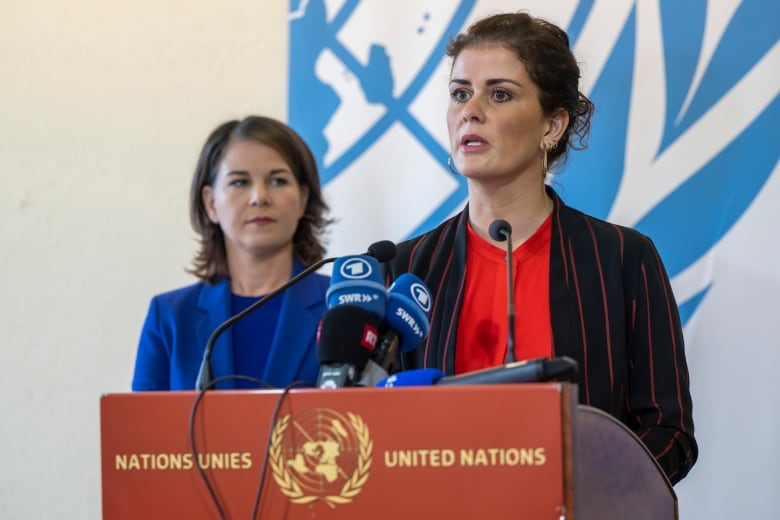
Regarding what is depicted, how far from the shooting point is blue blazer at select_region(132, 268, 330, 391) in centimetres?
215

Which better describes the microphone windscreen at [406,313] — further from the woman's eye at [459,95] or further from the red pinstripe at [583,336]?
the woman's eye at [459,95]

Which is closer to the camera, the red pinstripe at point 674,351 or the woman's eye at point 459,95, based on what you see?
the red pinstripe at point 674,351

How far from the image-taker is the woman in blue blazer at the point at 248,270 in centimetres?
217

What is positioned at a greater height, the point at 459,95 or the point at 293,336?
A: the point at 459,95

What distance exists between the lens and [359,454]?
0.98 m

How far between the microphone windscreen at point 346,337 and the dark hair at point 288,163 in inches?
48.3

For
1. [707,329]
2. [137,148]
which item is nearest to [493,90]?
[707,329]

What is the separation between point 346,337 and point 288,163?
4.21 feet

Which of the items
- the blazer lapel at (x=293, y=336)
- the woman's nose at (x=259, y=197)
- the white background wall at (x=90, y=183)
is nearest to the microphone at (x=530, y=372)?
the blazer lapel at (x=293, y=336)

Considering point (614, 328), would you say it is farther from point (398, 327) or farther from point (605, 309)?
point (398, 327)

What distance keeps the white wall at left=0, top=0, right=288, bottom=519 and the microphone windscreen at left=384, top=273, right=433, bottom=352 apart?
58.9 inches

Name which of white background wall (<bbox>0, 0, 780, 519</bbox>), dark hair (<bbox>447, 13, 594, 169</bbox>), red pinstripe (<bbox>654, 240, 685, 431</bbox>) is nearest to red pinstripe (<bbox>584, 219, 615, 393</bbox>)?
red pinstripe (<bbox>654, 240, 685, 431</bbox>)

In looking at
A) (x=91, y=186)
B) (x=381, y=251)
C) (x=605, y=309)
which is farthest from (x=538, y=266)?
(x=91, y=186)

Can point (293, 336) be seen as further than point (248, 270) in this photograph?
No
